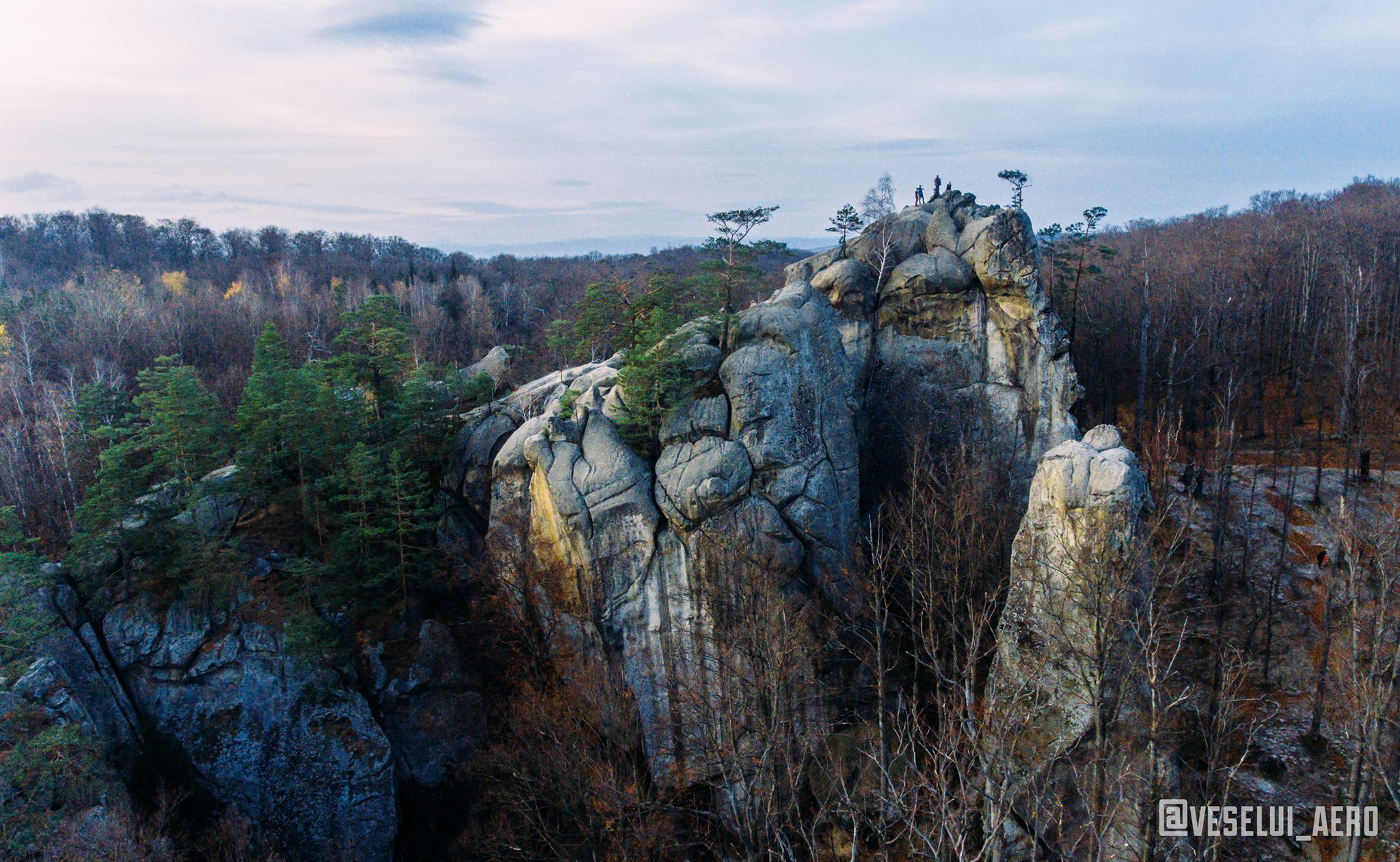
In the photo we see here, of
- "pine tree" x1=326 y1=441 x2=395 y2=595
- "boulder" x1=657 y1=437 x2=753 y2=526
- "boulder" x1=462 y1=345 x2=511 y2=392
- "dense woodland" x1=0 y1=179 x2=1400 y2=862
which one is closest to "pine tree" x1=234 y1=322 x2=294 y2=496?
"dense woodland" x1=0 y1=179 x2=1400 y2=862

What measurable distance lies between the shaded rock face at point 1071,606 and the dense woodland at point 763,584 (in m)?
0.47

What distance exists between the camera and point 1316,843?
19.7 meters

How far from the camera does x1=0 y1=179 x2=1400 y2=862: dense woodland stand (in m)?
16.4

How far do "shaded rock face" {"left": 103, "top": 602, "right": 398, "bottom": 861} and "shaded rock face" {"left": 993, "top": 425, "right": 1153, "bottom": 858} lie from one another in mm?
18856

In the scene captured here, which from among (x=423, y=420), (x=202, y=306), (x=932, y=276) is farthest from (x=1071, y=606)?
(x=202, y=306)

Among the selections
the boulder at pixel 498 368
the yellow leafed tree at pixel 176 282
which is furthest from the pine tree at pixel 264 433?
the yellow leafed tree at pixel 176 282

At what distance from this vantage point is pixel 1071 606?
1812 centimetres

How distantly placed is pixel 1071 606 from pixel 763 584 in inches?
323

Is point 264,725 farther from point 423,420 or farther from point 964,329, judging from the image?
point 964,329

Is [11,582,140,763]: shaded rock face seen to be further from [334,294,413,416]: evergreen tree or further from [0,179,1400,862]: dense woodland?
[334,294,413,416]: evergreen tree

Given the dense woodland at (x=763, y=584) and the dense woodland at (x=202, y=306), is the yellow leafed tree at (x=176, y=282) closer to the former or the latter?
the dense woodland at (x=202, y=306)

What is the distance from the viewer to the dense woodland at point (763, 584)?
1642cm

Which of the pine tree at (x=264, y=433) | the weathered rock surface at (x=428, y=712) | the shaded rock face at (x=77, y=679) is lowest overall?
the weathered rock surface at (x=428, y=712)

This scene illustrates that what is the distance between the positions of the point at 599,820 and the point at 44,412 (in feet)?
116
